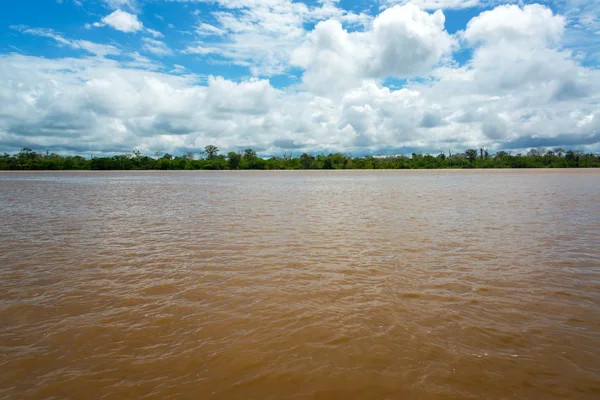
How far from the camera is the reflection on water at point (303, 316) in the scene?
145 inches

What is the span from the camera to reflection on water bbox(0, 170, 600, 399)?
3.70 m

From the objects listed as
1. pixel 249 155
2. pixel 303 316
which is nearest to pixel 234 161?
pixel 249 155

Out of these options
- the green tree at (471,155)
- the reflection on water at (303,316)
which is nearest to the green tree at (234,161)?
the green tree at (471,155)

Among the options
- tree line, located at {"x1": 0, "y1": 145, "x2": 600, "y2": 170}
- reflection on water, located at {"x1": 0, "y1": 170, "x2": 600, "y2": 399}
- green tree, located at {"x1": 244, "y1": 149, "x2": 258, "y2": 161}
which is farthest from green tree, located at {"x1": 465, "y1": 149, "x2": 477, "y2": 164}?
reflection on water, located at {"x1": 0, "y1": 170, "x2": 600, "y2": 399}

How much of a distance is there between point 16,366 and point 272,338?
3.05 metres

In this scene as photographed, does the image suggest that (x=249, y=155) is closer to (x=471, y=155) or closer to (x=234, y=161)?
(x=234, y=161)

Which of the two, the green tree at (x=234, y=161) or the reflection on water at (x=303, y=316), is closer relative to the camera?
the reflection on water at (x=303, y=316)

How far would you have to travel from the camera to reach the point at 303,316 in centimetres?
526

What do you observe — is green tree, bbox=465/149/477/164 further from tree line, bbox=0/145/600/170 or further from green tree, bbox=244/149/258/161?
green tree, bbox=244/149/258/161

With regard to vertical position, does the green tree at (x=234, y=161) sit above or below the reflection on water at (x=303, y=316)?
above

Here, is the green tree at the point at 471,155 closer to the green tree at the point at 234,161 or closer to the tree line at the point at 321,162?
the tree line at the point at 321,162

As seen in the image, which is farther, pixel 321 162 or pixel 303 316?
pixel 321 162

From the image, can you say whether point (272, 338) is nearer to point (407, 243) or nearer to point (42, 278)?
point (42, 278)

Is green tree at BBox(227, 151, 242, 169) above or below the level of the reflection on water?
above
